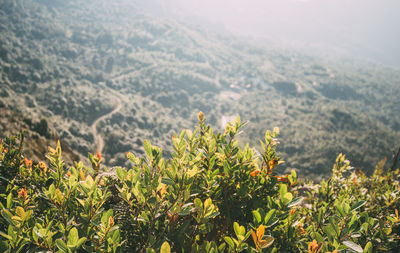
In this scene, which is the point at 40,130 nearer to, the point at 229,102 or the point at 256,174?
the point at 256,174

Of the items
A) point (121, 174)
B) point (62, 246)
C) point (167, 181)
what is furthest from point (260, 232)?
point (62, 246)

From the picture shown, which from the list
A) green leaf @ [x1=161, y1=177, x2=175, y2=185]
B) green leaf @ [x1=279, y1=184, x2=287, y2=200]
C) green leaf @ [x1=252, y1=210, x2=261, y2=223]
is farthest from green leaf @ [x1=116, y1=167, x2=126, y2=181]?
green leaf @ [x1=279, y1=184, x2=287, y2=200]

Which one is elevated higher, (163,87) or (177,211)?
(177,211)

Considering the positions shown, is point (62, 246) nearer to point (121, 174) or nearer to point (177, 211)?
point (121, 174)

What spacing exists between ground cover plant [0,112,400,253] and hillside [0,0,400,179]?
1254 centimetres

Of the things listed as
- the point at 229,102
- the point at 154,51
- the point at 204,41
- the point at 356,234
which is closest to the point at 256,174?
the point at 356,234

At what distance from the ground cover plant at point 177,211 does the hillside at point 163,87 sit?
1254 centimetres

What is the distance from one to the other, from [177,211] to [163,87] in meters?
83.1

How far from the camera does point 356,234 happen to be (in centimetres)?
118

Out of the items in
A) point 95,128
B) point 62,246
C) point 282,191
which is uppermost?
point 282,191

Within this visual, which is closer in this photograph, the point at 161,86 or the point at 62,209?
the point at 62,209

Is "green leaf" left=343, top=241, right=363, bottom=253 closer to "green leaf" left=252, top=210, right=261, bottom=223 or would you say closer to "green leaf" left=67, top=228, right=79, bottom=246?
"green leaf" left=252, top=210, right=261, bottom=223

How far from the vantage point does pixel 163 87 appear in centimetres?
8194

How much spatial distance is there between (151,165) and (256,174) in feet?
2.66
